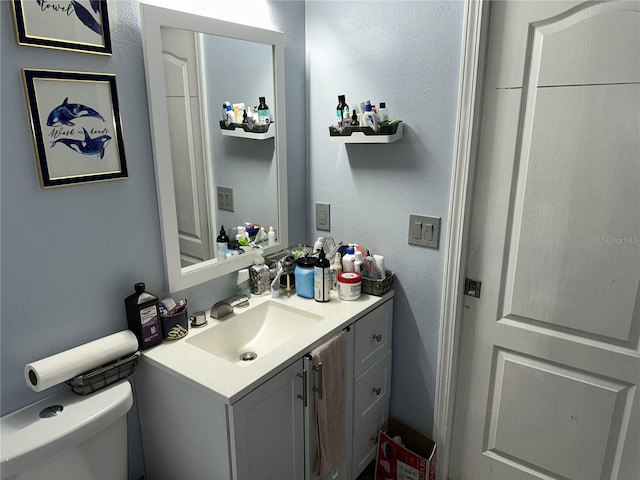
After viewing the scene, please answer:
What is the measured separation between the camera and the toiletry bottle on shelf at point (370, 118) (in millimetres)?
1632

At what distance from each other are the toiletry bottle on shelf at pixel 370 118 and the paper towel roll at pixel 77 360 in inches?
43.3

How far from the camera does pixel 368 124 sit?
164cm

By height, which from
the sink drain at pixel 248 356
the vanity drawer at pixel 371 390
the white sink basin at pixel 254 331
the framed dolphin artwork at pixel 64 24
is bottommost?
the vanity drawer at pixel 371 390

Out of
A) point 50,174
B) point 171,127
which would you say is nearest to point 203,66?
point 171,127

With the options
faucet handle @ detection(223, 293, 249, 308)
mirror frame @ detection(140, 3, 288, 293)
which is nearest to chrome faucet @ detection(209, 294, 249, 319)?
faucet handle @ detection(223, 293, 249, 308)

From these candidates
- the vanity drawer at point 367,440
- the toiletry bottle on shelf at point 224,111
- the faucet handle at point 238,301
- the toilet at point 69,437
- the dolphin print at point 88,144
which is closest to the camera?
the toilet at point 69,437

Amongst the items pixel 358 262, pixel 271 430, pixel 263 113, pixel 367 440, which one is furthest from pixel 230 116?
pixel 367 440

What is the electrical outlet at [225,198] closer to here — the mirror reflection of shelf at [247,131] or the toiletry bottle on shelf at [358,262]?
the mirror reflection of shelf at [247,131]

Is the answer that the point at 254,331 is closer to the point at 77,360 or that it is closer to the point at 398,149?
the point at 77,360

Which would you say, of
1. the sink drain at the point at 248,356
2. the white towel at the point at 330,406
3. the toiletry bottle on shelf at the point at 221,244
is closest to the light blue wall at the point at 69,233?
the toiletry bottle on shelf at the point at 221,244

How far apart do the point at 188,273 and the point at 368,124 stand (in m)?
0.86

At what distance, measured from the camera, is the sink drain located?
1.61 meters

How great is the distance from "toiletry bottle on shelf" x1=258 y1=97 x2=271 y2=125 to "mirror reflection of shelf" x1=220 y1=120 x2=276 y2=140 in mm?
17

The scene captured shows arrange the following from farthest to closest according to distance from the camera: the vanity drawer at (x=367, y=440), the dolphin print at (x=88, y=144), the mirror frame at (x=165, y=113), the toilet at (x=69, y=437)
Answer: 1. the vanity drawer at (x=367, y=440)
2. the mirror frame at (x=165, y=113)
3. the dolphin print at (x=88, y=144)
4. the toilet at (x=69, y=437)
